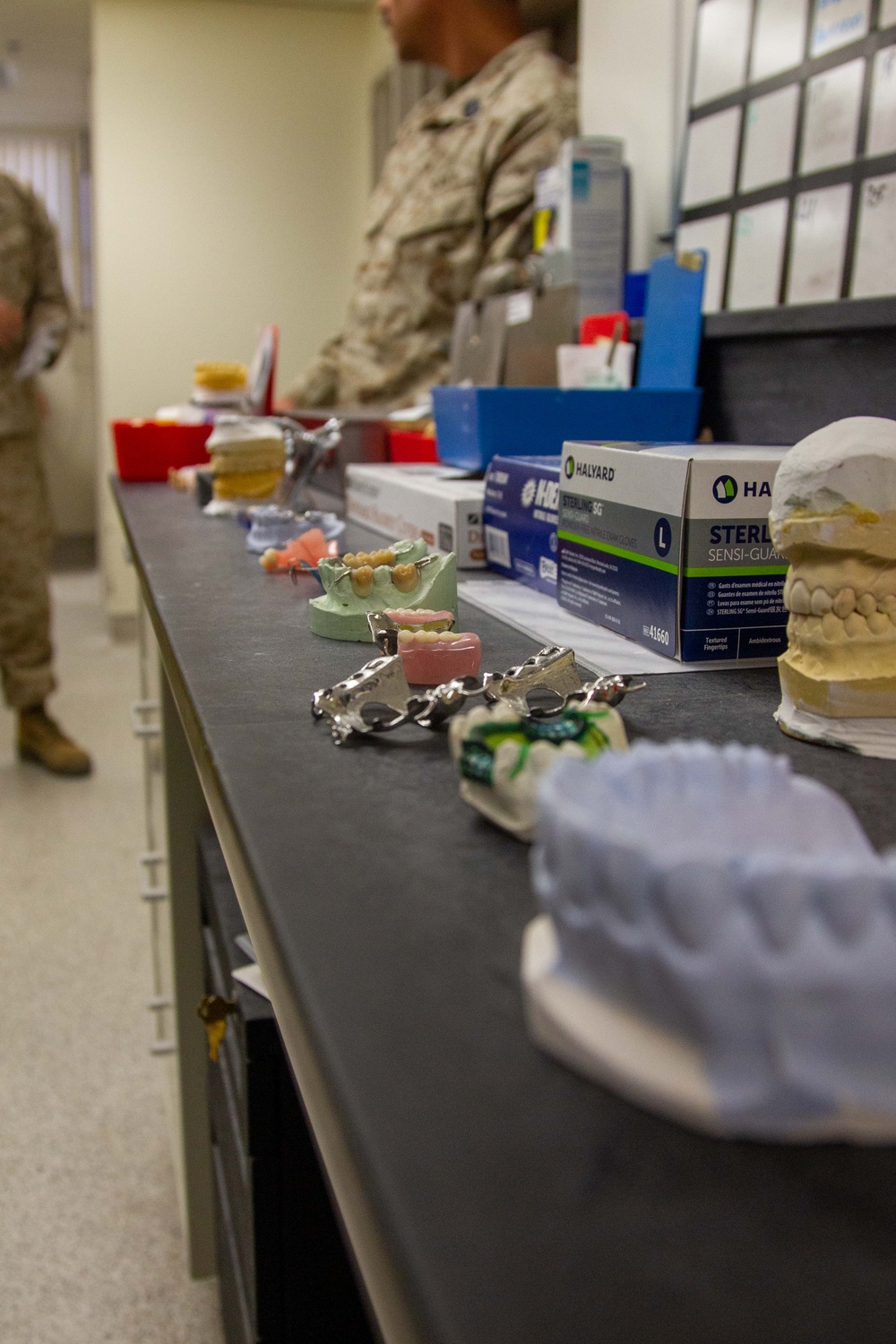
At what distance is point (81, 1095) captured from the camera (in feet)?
5.67

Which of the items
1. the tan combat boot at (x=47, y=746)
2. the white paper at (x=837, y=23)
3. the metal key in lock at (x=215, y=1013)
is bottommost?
the tan combat boot at (x=47, y=746)

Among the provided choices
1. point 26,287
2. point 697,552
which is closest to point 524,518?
point 697,552

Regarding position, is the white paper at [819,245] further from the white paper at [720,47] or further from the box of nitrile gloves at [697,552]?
the box of nitrile gloves at [697,552]

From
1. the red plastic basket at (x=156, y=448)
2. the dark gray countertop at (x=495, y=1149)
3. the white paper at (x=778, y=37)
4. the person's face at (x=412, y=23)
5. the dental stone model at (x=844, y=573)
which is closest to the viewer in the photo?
the dark gray countertop at (x=495, y=1149)

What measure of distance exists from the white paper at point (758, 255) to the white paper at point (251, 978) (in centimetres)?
91

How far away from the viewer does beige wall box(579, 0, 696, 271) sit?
157cm

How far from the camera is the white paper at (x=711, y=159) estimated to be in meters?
1.40

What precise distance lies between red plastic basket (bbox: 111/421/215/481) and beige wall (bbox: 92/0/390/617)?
89.6 inches

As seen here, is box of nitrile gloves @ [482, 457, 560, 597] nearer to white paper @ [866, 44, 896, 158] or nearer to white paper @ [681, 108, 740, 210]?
white paper @ [866, 44, 896, 158]

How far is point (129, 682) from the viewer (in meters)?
3.85

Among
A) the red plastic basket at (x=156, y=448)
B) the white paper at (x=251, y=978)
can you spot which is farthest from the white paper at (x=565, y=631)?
the red plastic basket at (x=156, y=448)

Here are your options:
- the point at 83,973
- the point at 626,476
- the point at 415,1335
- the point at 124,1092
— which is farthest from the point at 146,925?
the point at 415,1335

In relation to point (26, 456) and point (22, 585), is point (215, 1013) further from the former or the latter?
point (26, 456)

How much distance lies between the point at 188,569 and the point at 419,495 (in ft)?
0.87
